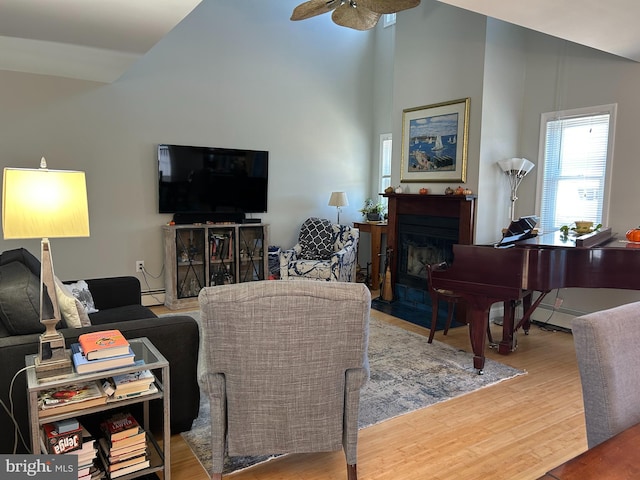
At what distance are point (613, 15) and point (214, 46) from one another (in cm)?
411

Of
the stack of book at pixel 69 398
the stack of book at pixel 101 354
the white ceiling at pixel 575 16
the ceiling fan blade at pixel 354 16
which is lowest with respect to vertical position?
the stack of book at pixel 69 398

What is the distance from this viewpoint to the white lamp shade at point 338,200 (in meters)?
6.25

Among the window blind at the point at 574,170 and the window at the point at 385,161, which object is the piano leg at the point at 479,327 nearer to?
the window blind at the point at 574,170

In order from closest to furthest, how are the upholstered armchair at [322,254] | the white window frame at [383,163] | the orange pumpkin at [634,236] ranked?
the orange pumpkin at [634,236], the upholstered armchair at [322,254], the white window frame at [383,163]

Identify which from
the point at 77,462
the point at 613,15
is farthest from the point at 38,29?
the point at 613,15

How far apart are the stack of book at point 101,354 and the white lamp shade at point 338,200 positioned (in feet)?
14.7

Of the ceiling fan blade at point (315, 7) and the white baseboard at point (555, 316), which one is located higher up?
the ceiling fan blade at point (315, 7)

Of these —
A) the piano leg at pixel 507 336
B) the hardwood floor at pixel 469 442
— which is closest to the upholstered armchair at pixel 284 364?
the hardwood floor at pixel 469 442

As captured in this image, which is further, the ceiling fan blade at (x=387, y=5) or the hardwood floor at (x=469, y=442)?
the ceiling fan blade at (x=387, y=5)

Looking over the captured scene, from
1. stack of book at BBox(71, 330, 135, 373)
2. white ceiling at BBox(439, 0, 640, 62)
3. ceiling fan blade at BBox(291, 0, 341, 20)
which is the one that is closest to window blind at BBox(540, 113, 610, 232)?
white ceiling at BBox(439, 0, 640, 62)

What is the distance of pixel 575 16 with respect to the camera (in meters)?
2.86

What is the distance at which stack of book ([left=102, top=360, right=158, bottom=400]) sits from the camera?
1.88 m

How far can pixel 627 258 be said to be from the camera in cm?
328

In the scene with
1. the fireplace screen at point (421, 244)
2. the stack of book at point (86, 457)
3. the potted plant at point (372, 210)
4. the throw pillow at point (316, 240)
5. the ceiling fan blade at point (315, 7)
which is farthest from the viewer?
the potted plant at point (372, 210)
